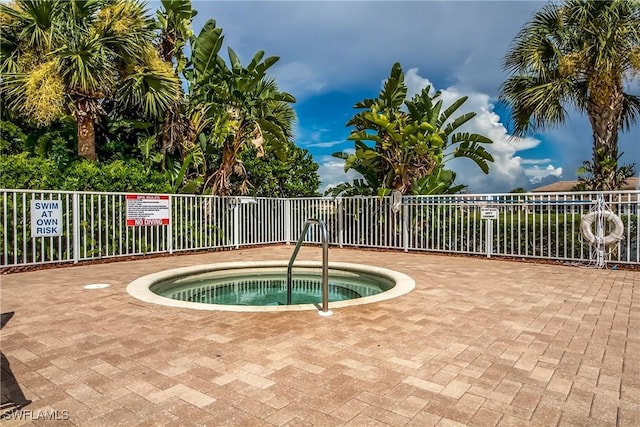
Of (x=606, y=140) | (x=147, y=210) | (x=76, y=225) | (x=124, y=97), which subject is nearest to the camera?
(x=76, y=225)

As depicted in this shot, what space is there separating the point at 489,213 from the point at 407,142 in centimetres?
273

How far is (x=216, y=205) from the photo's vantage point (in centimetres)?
1072

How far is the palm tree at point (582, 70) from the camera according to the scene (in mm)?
8383

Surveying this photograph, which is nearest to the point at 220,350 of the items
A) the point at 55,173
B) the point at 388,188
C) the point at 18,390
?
the point at 18,390

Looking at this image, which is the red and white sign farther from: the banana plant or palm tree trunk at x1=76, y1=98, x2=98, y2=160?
palm tree trunk at x1=76, y1=98, x2=98, y2=160

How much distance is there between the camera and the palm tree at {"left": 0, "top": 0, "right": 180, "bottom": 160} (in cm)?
854

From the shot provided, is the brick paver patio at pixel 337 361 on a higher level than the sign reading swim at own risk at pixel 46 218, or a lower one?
lower

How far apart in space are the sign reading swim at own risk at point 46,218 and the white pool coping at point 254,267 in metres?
2.62

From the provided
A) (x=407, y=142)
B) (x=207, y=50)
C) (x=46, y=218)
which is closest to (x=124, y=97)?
(x=207, y=50)

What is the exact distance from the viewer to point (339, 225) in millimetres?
11617

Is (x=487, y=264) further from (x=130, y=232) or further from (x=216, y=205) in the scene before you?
(x=130, y=232)

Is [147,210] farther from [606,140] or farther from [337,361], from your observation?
[606,140]

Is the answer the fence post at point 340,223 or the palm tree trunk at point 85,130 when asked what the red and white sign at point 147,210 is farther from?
the fence post at point 340,223

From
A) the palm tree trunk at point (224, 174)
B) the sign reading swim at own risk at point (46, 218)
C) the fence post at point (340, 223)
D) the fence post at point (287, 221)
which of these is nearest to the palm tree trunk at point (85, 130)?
the sign reading swim at own risk at point (46, 218)
